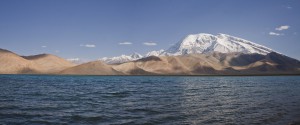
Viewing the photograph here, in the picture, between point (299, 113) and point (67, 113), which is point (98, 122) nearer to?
→ point (67, 113)

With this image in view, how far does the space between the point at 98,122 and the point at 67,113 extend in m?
5.30

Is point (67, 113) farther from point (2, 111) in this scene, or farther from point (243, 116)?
point (243, 116)

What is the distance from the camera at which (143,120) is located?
25.7 metres

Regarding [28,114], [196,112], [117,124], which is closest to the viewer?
[117,124]

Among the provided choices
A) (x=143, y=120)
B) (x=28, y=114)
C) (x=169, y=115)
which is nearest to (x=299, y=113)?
(x=169, y=115)

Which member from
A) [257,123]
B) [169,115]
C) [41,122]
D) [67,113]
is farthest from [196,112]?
[41,122]

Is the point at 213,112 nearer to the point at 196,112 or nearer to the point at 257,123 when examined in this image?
the point at 196,112

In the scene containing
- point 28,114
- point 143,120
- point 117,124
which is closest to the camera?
point 117,124

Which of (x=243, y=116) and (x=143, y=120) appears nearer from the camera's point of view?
(x=143, y=120)

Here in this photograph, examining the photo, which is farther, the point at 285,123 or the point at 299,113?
the point at 299,113

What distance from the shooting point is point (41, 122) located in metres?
24.0

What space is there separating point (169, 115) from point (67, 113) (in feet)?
30.1

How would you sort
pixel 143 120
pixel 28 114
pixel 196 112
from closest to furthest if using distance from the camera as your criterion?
pixel 143 120
pixel 28 114
pixel 196 112

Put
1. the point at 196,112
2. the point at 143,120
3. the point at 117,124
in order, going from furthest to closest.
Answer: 1. the point at 196,112
2. the point at 143,120
3. the point at 117,124
